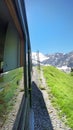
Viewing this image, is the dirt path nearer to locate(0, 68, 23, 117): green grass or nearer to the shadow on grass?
the shadow on grass

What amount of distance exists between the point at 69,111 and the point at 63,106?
17.6 inches

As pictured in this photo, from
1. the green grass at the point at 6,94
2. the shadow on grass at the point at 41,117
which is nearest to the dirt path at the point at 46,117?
the shadow on grass at the point at 41,117

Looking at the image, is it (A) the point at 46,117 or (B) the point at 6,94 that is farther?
(A) the point at 46,117

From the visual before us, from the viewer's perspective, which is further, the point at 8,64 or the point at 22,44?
the point at 8,64

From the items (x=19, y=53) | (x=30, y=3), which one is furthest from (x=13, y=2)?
(x=19, y=53)

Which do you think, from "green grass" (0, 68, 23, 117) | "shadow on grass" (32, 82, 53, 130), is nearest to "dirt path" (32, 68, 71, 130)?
"shadow on grass" (32, 82, 53, 130)

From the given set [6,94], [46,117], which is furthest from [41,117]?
[6,94]

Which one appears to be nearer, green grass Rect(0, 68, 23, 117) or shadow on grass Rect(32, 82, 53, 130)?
green grass Rect(0, 68, 23, 117)

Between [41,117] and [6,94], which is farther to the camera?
[41,117]

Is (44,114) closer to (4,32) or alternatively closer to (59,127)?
(59,127)

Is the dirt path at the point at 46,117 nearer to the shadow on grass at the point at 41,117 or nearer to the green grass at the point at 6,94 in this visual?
the shadow on grass at the point at 41,117

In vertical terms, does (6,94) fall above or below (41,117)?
above

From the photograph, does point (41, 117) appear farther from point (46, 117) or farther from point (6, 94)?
point (6, 94)

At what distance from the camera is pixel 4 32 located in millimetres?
3848
